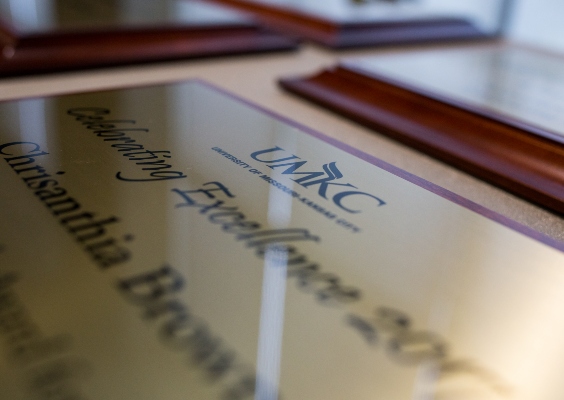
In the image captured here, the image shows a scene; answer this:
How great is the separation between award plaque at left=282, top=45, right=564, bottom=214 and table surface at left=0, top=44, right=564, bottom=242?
11 mm

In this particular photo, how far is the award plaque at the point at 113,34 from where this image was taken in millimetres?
725

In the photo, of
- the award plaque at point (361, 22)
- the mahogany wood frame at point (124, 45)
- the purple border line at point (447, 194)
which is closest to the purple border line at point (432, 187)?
the purple border line at point (447, 194)

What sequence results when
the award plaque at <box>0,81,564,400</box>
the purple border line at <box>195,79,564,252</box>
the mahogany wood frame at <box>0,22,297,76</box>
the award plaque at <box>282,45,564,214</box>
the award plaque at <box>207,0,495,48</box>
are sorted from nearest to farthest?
the award plaque at <box>0,81,564,400</box>
the purple border line at <box>195,79,564,252</box>
the award plaque at <box>282,45,564,214</box>
the mahogany wood frame at <box>0,22,297,76</box>
the award plaque at <box>207,0,495,48</box>

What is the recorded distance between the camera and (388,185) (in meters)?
0.44

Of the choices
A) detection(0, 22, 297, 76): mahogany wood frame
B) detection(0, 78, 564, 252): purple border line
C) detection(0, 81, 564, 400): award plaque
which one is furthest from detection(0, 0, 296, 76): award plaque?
detection(0, 81, 564, 400): award plaque

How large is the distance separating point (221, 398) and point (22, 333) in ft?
0.32

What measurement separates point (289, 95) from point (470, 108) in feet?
0.71

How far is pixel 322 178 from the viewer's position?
44cm

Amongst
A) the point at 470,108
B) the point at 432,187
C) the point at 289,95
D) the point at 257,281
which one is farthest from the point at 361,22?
the point at 257,281

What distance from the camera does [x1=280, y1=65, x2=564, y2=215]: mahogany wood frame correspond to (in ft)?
1.57

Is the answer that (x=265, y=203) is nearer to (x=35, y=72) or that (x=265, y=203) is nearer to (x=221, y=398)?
(x=221, y=398)

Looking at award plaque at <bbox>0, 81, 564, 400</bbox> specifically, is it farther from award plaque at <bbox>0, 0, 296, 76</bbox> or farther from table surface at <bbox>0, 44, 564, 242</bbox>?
award plaque at <bbox>0, 0, 296, 76</bbox>

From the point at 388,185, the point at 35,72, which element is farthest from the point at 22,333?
the point at 35,72

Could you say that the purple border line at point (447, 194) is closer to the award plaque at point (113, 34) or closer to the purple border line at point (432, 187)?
the purple border line at point (432, 187)
